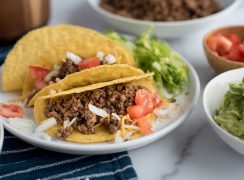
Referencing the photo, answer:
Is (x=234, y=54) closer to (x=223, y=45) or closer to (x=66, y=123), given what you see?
(x=223, y=45)

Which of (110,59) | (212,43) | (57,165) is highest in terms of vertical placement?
(110,59)

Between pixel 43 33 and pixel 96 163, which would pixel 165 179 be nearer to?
pixel 96 163

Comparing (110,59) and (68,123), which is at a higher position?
(110,59)

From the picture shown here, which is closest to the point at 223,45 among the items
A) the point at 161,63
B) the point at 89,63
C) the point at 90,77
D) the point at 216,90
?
the point at 161,63

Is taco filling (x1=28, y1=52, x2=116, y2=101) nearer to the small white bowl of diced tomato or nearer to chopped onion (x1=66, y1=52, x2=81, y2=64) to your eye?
chopped onion (x1=66, y1=52, x2=81, y2=64)

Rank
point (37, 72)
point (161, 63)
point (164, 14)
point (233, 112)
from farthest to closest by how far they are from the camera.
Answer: point (164, 14) → point (161, 63) → point (37, 72) → point (233, 112)

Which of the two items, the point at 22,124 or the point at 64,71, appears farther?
the point at 64,71

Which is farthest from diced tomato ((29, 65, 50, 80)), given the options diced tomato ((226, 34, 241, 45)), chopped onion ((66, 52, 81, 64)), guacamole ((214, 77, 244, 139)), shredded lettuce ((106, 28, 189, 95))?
diced tomato ((226, 34, 241, 45))

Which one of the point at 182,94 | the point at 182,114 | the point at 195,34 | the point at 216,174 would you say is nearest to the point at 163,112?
the point at 182,114
